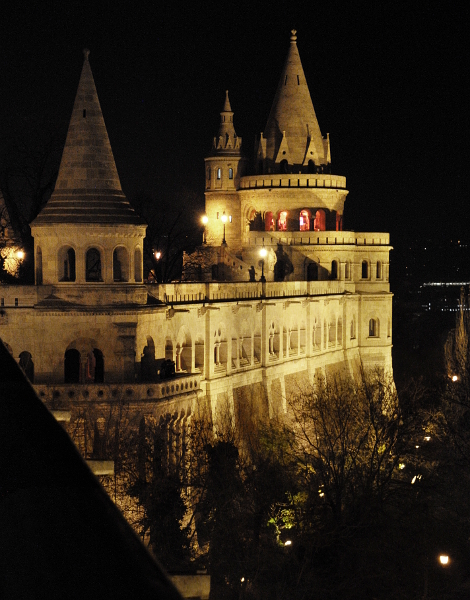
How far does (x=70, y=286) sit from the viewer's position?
120 feet

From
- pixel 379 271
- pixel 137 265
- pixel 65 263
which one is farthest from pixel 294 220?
pixel 65 263

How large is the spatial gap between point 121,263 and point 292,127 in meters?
37.8

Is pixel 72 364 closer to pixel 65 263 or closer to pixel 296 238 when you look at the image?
pixel 65 263

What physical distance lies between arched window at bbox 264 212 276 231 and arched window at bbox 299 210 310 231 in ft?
5.16

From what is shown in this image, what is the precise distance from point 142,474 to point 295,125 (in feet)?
147

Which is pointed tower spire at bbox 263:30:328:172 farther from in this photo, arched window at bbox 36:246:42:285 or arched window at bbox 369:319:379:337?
arched window at bbox 36:246:42:285

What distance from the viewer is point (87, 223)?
120 ft

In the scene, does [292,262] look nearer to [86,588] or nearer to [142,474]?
[142,474]

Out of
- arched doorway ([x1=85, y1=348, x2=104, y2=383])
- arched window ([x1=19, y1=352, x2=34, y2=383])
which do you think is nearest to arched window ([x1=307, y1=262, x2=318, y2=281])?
arched doorway ([x1=85, y1=348, x2=104, y2=383])

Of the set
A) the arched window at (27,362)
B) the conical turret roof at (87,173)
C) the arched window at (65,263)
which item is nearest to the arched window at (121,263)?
the conical turret roof at (87,173)

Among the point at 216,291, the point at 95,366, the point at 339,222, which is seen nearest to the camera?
the point at 95,366

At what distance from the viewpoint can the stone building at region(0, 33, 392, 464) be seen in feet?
120

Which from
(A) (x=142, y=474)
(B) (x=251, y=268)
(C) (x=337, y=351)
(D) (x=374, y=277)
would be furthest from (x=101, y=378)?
(D) (x=374, y=277)

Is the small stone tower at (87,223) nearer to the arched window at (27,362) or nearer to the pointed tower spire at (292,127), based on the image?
the arched window at (27,362)
